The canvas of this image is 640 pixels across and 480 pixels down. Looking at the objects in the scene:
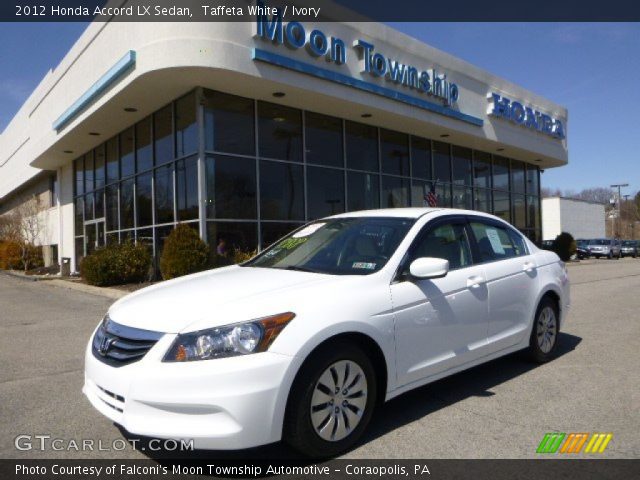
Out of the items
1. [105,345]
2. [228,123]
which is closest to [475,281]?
[105,345]

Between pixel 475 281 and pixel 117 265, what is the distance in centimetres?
1180

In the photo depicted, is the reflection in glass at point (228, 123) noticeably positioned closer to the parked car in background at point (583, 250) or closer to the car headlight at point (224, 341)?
the car headlight at point (224, 341)

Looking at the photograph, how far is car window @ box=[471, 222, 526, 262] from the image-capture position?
4824mm

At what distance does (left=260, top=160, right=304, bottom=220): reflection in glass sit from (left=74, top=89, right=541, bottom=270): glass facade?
30 millimetres

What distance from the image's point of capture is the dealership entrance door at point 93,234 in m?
19.7

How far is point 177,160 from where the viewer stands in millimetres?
14578

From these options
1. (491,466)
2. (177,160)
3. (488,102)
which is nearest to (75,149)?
(177,160)

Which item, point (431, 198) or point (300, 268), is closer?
point (300, 268)

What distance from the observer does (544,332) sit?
5.39 metres

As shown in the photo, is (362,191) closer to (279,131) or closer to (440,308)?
(279,131)

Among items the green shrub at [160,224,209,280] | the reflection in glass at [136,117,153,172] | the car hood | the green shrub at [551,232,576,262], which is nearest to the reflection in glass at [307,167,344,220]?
the green shrub at [160,224,209,280]

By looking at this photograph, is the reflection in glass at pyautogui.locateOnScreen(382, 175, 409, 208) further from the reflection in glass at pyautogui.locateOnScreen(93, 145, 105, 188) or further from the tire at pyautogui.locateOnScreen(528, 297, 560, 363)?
the tire at pyautogui.locateOnScreen(528, 297, 560, 363)

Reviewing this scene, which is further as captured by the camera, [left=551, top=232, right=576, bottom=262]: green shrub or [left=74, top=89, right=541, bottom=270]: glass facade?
[left=551, top=232, right=576, bottom=262]: green shrub

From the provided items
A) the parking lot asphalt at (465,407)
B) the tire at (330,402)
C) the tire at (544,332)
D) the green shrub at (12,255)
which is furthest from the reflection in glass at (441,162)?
the green shrub at (12,255)
